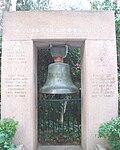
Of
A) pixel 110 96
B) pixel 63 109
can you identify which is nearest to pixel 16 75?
pixel 110 96

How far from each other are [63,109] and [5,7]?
3.94 metres

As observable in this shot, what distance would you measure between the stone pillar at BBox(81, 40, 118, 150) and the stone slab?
0.20 meters

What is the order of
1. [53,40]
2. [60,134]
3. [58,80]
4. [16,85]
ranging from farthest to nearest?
[60,134] < [58,80] < [53,40] < [16,85]

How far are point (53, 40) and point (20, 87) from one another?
100cm

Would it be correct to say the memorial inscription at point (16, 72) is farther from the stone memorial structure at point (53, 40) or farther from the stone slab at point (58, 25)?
the stone slab at point (58, 25)

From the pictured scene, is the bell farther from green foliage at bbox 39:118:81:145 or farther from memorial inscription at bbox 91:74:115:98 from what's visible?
green foliage at bbox 39:118:81:145

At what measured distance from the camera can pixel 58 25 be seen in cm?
428

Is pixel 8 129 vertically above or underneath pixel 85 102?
underneath

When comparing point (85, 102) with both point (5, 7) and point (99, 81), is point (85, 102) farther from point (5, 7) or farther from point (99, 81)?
point (5, 7)

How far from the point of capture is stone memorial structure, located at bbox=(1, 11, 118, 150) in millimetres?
4184

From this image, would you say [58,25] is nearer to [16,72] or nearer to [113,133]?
[16,72]

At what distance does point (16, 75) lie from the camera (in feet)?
13.8

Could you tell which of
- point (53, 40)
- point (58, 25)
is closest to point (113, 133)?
point (53, 40)

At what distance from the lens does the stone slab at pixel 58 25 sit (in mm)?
4246
